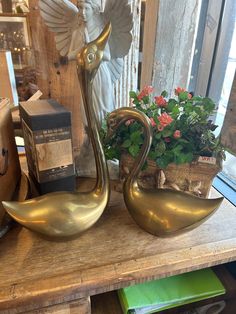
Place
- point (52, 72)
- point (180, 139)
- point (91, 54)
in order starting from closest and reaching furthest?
point (91, 54)
point (180, 139)
point (52, 72)

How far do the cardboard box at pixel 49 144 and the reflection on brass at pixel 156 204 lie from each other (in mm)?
110

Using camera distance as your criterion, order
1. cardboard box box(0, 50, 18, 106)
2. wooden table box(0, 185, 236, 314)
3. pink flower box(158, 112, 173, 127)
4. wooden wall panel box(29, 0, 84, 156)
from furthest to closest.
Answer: cardboard box box(0, 50, 18, 106)
wooden wall panel box(29, 0, 84, 156)
pink flower box(158, 112, 173, 127)
wooden table box(0, 185, 236, 314)

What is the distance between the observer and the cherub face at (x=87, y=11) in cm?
55

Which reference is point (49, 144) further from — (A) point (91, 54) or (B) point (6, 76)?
(B) point (6, 76)

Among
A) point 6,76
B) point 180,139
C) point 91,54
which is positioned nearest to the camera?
point 91,54

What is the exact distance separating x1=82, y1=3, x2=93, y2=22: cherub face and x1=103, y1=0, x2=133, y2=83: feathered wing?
0.05m

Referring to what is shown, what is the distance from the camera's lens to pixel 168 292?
591mm

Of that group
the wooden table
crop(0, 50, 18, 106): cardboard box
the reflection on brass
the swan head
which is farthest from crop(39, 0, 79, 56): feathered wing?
crop(0, 50, 18, 106): cardboard box

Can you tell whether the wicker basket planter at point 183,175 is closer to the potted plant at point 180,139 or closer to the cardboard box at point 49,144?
the potted plant at point 180,139

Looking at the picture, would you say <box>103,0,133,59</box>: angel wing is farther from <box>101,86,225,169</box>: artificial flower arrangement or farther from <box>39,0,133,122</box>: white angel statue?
<box>101,86,225,169</box>: artificial flower arrangement

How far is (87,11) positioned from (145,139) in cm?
31

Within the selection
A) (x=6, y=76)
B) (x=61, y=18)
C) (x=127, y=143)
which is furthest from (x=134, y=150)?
(x=6, y=76)

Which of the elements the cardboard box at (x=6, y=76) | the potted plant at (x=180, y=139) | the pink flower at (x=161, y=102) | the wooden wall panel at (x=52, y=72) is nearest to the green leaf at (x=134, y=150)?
the potted plant at (x=180, y=139)

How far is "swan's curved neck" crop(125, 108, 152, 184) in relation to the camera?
49cm
